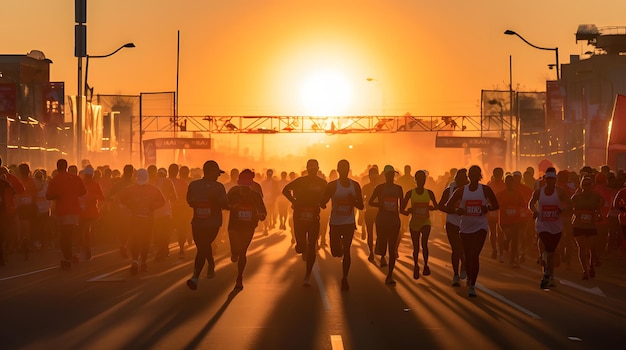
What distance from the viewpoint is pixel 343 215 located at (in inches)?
701

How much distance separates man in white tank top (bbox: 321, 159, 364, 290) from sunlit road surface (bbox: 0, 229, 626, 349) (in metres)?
0.53

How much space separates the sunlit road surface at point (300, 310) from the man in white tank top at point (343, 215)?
531 mm

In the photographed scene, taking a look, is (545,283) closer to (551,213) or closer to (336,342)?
(551,213)

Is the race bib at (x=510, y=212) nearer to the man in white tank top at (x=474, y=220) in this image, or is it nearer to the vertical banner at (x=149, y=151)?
the man in white tank top at (x=474, y=220)

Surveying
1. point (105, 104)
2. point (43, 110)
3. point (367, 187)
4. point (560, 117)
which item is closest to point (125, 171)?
point (367, 187)

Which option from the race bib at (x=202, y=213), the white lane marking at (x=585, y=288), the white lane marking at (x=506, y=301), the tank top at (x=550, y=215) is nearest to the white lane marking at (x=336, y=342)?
the white lane marking at (x=506, y=301)

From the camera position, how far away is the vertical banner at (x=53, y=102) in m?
68.4

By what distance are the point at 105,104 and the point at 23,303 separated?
289 ft

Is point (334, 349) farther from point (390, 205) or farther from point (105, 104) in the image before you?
point (105, 104)

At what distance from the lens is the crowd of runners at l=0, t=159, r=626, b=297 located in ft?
56.0

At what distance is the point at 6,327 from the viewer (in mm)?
12961

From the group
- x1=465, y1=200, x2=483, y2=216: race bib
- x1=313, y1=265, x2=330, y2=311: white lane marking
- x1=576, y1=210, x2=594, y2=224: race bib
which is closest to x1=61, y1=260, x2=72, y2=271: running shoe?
x1=313, y1=265, x2=330, y2=311: white lane marking

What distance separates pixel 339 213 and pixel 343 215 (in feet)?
0.22

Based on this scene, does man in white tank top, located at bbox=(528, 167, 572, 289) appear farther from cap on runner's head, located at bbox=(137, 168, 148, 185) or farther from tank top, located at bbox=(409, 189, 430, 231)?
cap on runner's head, located at bbox=(137, 168, 148, 185)
